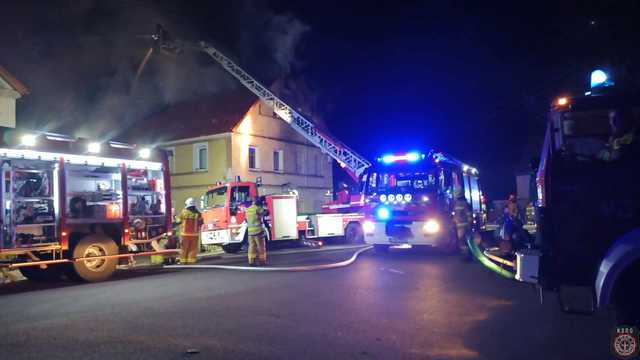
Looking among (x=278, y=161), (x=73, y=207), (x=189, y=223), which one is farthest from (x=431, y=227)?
(x=278, y=161)

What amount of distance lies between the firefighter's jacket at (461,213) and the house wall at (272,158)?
12333 mm

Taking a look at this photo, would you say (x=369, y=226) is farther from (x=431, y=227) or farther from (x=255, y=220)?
(x=255, y=220)

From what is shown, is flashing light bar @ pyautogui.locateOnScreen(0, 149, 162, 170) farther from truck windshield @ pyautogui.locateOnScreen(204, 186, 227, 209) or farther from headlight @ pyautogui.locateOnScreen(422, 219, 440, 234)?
headlight @ pyautogui.locateOnScreen(422, 219, 440, 234)

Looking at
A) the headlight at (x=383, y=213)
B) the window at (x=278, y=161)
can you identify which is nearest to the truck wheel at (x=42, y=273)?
the headlight at (x=383, y=213)

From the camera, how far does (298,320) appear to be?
6.33 metres

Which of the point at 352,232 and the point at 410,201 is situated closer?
the point at 410,201

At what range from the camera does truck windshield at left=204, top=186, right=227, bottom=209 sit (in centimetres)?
1634

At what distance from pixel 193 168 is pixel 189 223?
657 inches

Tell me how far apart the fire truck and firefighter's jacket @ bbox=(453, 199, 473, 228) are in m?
7.19

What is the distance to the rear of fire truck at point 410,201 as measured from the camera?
13.0 m

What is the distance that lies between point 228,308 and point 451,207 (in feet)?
26.0

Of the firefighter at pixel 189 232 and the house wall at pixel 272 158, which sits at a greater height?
the house wall at pixel 272 158

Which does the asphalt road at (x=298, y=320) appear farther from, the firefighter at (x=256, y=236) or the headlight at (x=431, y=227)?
the headlight at (x=431, y=227)

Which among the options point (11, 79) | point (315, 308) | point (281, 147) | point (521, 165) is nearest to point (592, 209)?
point (315, 308)
